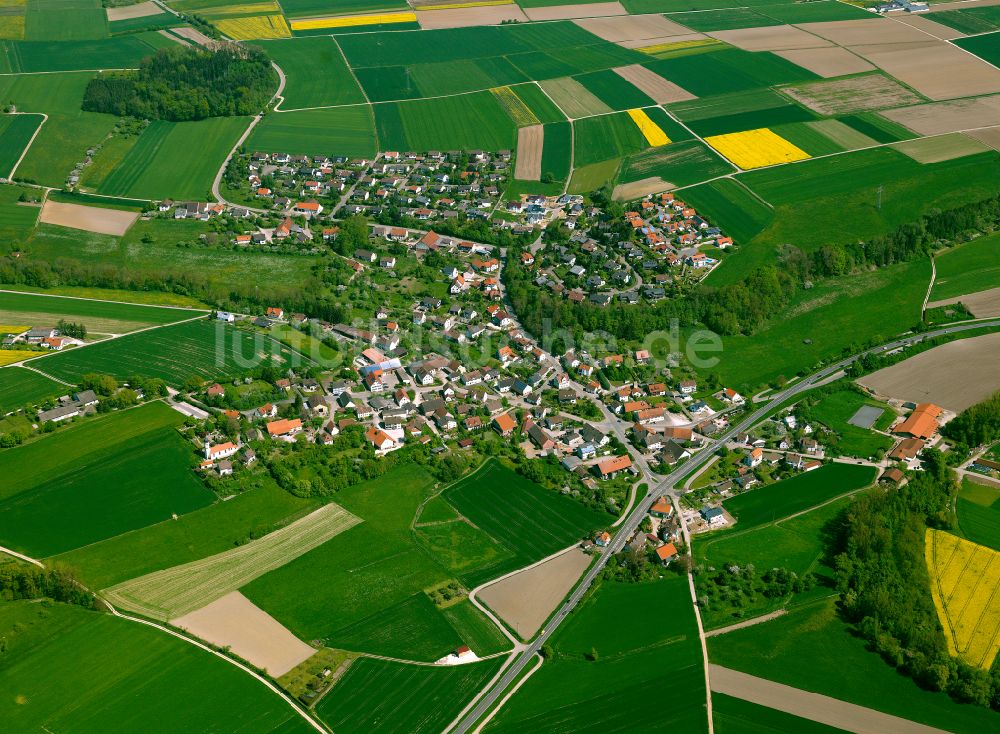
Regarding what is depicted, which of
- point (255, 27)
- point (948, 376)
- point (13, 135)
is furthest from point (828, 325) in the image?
point (255, 27)

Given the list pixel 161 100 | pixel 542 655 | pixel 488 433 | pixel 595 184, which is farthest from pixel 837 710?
pixel 161 100

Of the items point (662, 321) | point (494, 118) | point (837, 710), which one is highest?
point (494, 118)

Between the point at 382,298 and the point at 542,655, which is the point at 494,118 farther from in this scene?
the point at 542,655

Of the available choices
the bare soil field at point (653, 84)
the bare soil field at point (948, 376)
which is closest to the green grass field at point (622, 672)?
the bare soil field at point (948, 376)

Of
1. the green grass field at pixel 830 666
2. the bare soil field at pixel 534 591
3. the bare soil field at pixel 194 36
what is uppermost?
the bare soil field at pixel 194 36

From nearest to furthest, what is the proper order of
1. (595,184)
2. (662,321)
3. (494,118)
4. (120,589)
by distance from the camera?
(120,589)
(662,321)
(595,184)
(494,118)

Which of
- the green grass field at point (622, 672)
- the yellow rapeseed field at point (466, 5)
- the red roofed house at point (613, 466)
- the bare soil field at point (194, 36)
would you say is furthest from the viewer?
the yellow rapeseed field at point (466, 5)

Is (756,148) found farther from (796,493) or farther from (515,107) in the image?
(796,493)

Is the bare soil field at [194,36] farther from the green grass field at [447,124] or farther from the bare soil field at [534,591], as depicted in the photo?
the bare soil field at [534,591]
